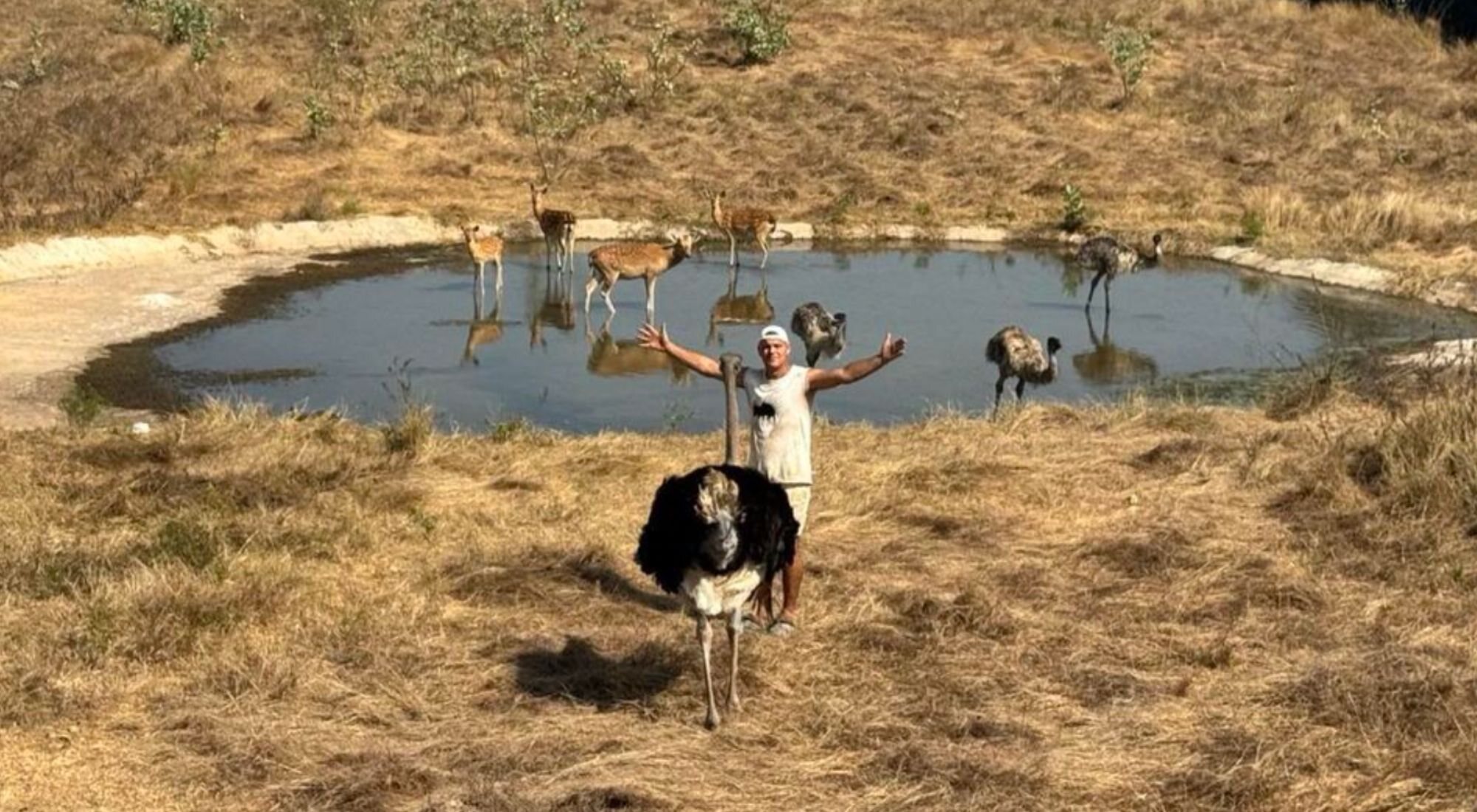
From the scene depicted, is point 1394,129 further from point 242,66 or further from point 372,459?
point 372,459

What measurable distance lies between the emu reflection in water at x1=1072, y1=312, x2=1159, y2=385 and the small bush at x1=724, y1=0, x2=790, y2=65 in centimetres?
1878

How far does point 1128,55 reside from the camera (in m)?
37.8

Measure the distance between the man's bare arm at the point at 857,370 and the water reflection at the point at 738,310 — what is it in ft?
35.3

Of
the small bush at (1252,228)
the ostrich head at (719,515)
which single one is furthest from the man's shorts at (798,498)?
the small bush at (1252,228)

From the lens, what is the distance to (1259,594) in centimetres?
1080

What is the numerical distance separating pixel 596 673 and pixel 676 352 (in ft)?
6.07

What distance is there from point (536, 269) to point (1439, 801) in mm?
19624

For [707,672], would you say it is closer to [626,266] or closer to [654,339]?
[654,339]

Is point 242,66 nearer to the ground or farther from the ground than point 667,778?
farther from the ground

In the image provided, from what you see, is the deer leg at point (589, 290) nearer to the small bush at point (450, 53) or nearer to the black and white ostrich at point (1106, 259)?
the black and white ostrich at point (1106, 259)

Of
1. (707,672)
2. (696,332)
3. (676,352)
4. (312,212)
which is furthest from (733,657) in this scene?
(312,212)

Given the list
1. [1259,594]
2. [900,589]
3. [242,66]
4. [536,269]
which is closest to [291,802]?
[900,589]

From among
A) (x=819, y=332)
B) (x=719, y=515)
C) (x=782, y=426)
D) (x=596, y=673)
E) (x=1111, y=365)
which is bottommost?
(x=596, y=673)

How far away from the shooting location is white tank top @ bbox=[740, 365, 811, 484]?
9469 mm
